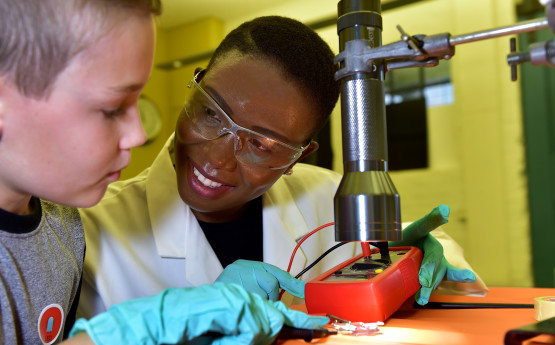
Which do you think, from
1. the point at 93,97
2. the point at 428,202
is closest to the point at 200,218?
the point at 93,97

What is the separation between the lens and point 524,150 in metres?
2.63

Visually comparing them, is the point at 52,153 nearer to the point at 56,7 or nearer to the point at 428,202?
the point at 56,7

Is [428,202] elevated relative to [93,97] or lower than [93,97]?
lower

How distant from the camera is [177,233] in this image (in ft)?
3.84

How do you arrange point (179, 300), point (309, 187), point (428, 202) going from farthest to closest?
point (428, 202) < point (309, 187) < point (179, 300)

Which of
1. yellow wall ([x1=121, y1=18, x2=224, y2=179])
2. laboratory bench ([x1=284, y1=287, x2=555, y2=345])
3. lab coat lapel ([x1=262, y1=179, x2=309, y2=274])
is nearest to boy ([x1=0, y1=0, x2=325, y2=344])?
laboratory bench ([x1=284, y1=287, x2=555, y2=345])

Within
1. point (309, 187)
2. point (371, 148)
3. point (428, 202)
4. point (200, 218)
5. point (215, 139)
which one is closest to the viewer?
point (371, 148)

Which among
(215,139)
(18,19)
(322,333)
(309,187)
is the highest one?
(18,19)

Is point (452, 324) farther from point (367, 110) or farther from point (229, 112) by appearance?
point (229, 112)

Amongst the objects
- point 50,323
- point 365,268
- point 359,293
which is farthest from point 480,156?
point 50,323

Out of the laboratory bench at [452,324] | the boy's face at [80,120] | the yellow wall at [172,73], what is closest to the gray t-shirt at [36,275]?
the boy's face at [80,120]

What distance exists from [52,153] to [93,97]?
0.09 meters

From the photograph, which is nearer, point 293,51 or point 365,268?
point 365,268

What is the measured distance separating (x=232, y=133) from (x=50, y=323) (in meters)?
0.51
